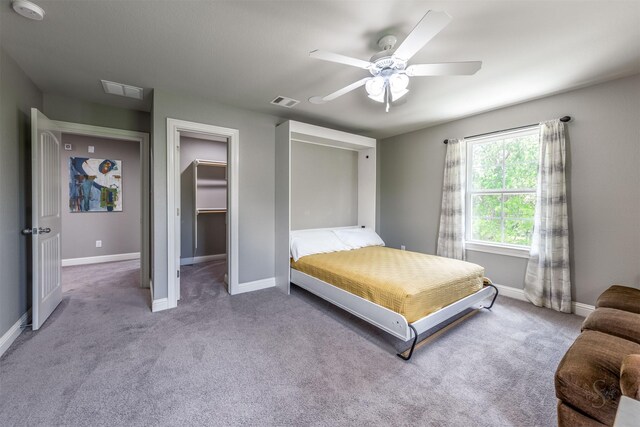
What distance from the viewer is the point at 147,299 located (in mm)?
3135

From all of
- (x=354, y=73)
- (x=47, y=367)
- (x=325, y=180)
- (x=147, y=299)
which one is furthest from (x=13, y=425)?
(x=325, y=180)

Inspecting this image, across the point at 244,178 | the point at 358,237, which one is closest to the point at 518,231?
the point at 358,237

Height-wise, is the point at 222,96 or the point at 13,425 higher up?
the point at 222,96

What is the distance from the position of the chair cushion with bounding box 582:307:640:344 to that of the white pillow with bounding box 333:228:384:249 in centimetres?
253

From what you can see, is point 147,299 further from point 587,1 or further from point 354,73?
point 587,1

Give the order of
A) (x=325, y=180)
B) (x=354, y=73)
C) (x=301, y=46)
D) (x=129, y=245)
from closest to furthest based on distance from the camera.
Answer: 1. (x=301, y=46)
2. (x=354, y=73)
3. (x=325, y=180)
4. (x=129, y=245)

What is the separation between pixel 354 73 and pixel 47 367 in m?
3.36

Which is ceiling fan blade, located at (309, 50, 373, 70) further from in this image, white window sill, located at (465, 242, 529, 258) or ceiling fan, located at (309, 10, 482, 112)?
white window sill, located at (465, 242, 529, 258)

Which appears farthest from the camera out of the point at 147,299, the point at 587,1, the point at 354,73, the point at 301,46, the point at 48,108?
the point at 147,299

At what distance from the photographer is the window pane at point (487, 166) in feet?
11.4

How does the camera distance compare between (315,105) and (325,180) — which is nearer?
(315,105)

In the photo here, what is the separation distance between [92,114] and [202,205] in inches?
88.5

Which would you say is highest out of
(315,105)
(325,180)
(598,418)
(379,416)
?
(315,105)

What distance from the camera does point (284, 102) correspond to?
3.17 metres
